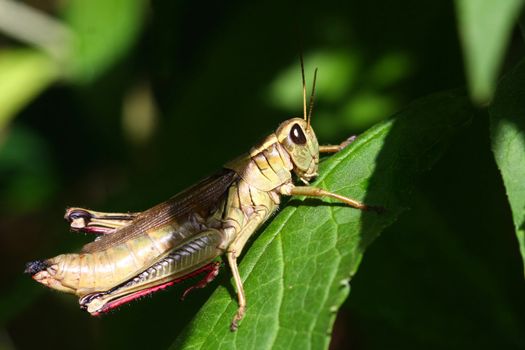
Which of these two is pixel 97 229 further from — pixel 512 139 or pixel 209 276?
pixel 512 139

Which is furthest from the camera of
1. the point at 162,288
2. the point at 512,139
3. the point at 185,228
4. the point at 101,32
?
the point at 101,32

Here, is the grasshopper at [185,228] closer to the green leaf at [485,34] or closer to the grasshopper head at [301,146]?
the grasshopper head at [301,146]

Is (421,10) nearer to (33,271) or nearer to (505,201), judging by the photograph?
(505,201)

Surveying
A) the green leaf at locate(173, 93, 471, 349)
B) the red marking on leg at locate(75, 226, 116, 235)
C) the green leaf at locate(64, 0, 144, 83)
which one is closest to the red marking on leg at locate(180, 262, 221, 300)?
the green leaf at locate(173, 93, 471, 349)

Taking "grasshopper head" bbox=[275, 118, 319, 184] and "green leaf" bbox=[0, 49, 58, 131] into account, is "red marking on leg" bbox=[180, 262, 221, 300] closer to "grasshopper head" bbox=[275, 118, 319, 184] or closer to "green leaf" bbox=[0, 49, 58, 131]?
"grasshopper head" bbox=[275, 118, 319, 184]

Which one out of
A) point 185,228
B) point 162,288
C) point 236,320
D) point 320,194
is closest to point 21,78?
point 185,228

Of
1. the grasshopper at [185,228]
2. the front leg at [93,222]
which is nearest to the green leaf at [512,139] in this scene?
the grasshopper at [185,228]
